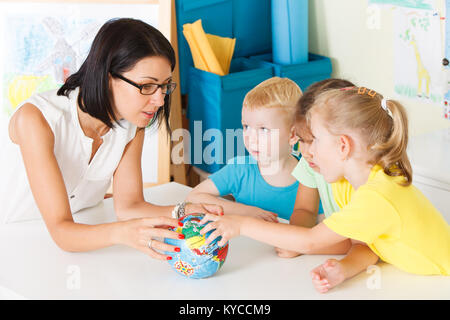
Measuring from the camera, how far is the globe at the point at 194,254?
1.35m

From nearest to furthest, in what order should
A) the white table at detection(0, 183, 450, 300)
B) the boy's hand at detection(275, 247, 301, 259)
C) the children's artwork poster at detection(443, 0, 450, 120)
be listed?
the white table at detection(0, 183, 450, 300) → the boy's hand at detection(275, 247, 301, 259) → the children's artwork poster at detection(443, 0, 450, 120)

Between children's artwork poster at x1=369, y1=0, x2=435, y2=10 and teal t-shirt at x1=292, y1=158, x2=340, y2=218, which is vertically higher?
children's artwork poster at x1=369, y1=0, x2=435, y2=10

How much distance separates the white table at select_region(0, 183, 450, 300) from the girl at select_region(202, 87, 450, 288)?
51 mm

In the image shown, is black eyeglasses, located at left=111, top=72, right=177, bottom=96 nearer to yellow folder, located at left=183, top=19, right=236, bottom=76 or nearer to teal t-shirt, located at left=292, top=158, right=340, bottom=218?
teal t-shirt, located at left=292, top=158, right=340, bottom=218

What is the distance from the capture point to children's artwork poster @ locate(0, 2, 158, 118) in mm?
2848

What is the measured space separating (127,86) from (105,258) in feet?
1.50

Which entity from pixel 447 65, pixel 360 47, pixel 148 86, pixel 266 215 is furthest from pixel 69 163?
pixel 360 47

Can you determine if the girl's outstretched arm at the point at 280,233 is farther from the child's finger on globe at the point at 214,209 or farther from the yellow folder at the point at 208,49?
the yellow folder at the point at 208,49

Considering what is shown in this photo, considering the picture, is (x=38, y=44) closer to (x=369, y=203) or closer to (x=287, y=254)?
(x=287, y=254)

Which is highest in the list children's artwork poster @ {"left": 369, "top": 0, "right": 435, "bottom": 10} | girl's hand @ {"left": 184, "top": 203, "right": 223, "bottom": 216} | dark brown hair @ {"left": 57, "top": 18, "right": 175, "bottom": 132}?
children's artwork poster @ {"left": 369, "top": 0, "right": 435, "bottom": 10}

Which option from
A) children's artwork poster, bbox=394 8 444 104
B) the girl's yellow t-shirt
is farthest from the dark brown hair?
children's artwork poster, bbox=394 8 444 104

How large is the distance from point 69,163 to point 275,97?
639mm
